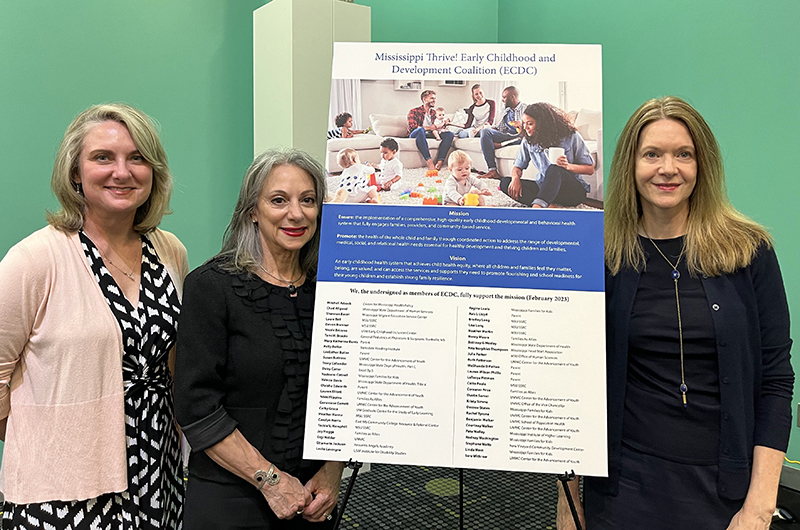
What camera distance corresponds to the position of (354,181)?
62.2 inches

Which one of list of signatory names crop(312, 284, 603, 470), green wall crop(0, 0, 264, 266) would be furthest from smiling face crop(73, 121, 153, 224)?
green wall crop(0, 0, 264, 266)

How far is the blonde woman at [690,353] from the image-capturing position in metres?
1.40

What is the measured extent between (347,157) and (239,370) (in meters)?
0.63

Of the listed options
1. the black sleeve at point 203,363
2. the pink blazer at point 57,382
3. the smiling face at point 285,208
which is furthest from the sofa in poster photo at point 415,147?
the pink blazer at point 57,382

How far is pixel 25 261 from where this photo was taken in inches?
56.7

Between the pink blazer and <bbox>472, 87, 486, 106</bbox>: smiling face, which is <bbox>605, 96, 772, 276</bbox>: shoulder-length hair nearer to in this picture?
<bbox>472, 87, 486, 106</bbox>: smiling face

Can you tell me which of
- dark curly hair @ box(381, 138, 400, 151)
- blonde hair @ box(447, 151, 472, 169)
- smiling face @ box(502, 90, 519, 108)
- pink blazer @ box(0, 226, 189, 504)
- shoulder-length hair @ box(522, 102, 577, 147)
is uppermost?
smiling face @ box(502, 90, 519, 108)

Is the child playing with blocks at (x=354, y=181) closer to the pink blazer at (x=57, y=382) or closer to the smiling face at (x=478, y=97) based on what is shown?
the smiling face at (x=478, y=97)

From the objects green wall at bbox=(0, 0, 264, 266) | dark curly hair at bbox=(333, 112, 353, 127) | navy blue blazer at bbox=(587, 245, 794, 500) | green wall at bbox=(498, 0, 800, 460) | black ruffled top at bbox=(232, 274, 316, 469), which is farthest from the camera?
green wall at bbox=(0, 0, 264, 266)

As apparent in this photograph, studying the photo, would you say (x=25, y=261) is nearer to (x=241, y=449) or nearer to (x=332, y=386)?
(x=241, y=449)

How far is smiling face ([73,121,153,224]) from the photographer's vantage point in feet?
5.07

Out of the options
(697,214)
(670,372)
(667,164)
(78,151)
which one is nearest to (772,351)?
(670,372)

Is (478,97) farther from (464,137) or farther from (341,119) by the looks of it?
(341,119)

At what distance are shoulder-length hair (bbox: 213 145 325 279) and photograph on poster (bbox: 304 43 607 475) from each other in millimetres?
69
